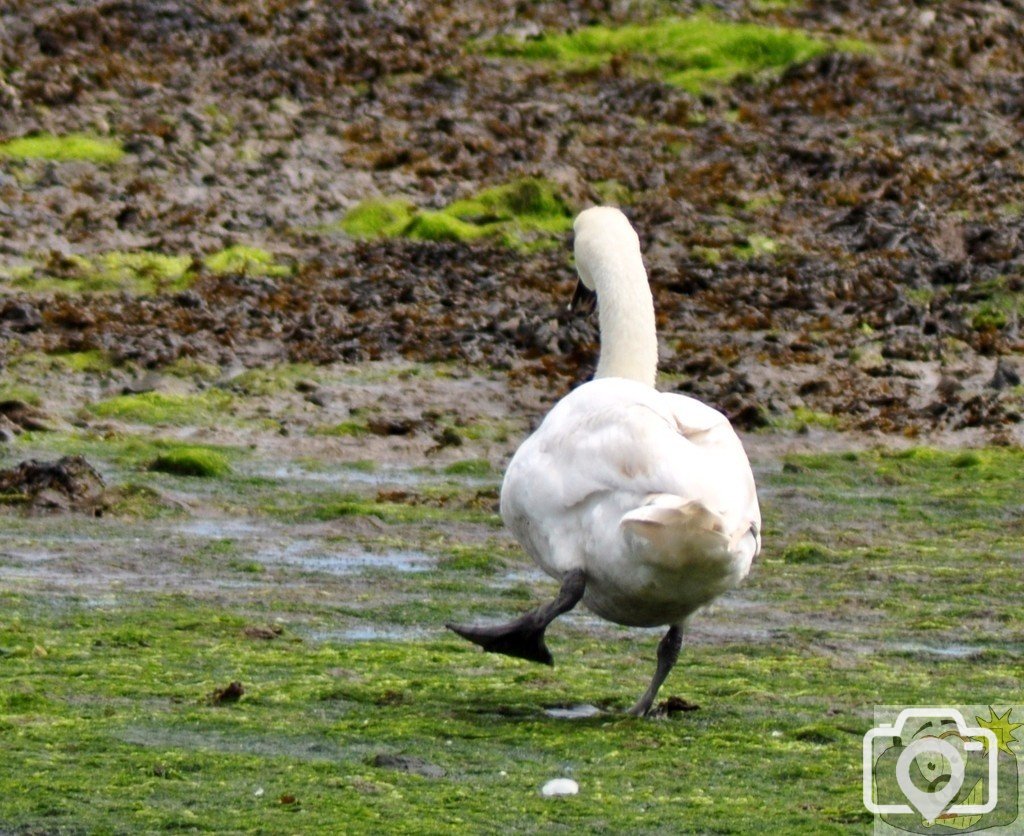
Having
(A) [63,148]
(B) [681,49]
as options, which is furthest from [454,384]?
(B) [681,49]

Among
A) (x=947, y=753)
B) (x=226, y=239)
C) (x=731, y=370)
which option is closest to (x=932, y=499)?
(x=731, y=370)

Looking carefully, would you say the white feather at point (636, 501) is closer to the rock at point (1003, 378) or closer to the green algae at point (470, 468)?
the green algae at point (470, 468)

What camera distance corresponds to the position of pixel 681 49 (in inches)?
967

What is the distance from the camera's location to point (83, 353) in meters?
14.2

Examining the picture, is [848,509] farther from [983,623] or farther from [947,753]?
[947,753]

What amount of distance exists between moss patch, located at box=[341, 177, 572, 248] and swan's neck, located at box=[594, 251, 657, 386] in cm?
978

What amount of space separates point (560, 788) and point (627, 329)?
2649 millimetres

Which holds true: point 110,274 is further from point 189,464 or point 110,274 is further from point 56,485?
point 56,485

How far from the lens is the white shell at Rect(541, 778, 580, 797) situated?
5223 mm

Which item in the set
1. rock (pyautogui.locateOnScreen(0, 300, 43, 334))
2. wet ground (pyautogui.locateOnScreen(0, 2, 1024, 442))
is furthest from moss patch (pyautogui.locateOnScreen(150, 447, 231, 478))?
rock (pyautogui.locateOnScreen(0, 300, 43, 334))

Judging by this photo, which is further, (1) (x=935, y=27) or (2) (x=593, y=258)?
(1) (x=935, y=27)

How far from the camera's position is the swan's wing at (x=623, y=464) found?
5961 millimetres

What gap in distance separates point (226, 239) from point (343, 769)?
1264 centimetres

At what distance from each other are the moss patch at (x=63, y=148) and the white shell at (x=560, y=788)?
48.7 ft
